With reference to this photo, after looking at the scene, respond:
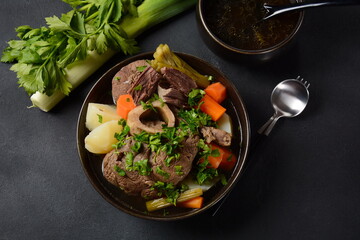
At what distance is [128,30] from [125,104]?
0.70 meters

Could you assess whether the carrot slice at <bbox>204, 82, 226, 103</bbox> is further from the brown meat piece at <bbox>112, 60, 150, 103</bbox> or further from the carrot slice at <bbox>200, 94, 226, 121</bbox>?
the brown meat piece at <bbox>112, 60, 150, 103</bbox>

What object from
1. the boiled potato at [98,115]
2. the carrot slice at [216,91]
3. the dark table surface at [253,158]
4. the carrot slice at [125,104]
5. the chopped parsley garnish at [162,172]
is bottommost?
the dark table surface at [253,158]

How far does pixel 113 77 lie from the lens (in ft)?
8.91

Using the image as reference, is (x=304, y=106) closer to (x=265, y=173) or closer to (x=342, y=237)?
(x=265, y=173)

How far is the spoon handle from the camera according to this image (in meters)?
2.97

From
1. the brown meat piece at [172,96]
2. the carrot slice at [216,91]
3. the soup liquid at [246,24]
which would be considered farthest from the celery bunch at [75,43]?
the carrot slice at [216,91]

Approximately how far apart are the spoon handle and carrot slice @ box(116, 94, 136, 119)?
1.00m

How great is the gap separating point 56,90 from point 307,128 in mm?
1894

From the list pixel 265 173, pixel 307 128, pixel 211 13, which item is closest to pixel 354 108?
pixel 307 128

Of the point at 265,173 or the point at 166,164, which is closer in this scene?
the point at 166,164

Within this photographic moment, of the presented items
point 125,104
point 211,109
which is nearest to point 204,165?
point 211,109

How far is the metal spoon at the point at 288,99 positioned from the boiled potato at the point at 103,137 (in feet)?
3.68

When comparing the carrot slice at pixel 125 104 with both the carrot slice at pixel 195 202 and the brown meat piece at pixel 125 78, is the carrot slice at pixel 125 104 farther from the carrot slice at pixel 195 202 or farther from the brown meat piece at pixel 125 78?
the carrot slice at pixel 195 202

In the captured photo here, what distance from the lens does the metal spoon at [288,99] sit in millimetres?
3000
